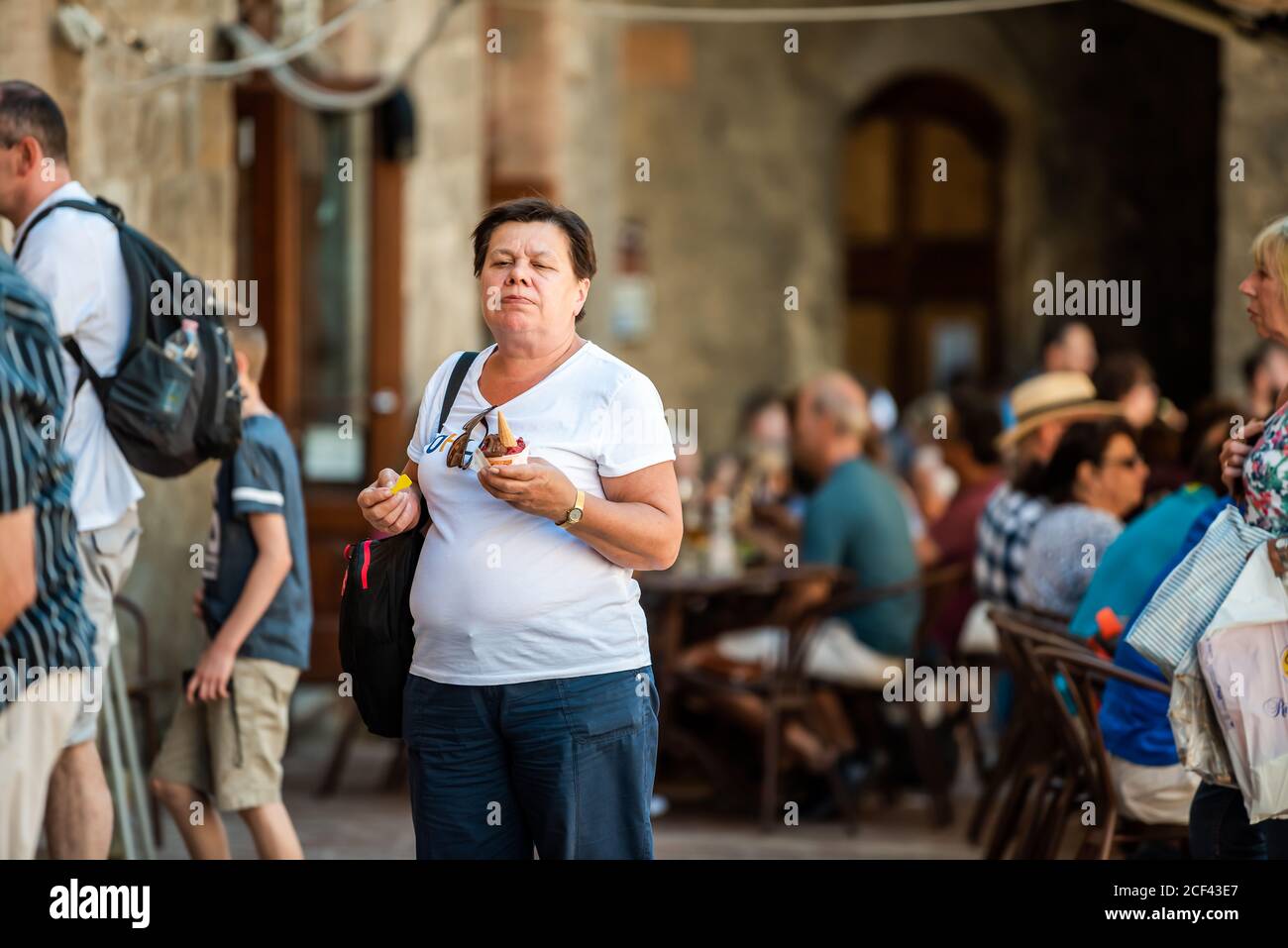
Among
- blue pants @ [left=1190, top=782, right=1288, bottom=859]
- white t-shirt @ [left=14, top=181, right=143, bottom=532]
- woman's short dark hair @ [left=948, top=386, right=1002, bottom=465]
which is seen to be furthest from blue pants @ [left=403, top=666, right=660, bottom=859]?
woman's short dark hair @ [left=948, top=386, right=1002, bottom=465]

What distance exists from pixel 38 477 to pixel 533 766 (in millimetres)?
951

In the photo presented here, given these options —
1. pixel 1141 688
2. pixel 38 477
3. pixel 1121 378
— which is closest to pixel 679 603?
pixel 1121 378

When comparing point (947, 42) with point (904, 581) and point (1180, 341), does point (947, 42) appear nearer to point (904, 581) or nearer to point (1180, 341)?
point (1180, 341)

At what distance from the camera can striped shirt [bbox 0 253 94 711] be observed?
243 cm

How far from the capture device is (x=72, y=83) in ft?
17.3

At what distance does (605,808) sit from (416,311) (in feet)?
21.0

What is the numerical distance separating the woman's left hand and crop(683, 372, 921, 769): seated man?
393 centimetres

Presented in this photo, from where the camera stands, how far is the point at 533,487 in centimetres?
283

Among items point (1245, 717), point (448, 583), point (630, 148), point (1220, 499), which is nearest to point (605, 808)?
point (448, 583)

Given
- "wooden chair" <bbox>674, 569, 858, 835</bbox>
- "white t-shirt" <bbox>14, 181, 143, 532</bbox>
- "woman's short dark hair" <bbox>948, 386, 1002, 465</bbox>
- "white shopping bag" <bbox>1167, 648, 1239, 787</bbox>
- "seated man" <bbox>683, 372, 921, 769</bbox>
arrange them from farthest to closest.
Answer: "woman's short dark hair" <bbox>948, 386, 1002, 465</bbox> < "seated man" <bbox>683, 372, 921, 769</bbox> < "wooden chair" <bbox>674, 569, 858, 835</bbox> < "white t-shirt" <bbox>14, 181, 143, 532</bbox> < "white shopping bag" <bbox>1167, 648, 1239, 787</bbox>

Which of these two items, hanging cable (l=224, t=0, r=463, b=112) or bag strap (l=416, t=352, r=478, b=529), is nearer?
bag strap (l=416, t=352, r=478, b=529)

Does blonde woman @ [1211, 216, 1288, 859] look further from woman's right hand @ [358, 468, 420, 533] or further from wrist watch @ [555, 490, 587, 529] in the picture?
woman's right hand @ [358, 468, 420, 533]
